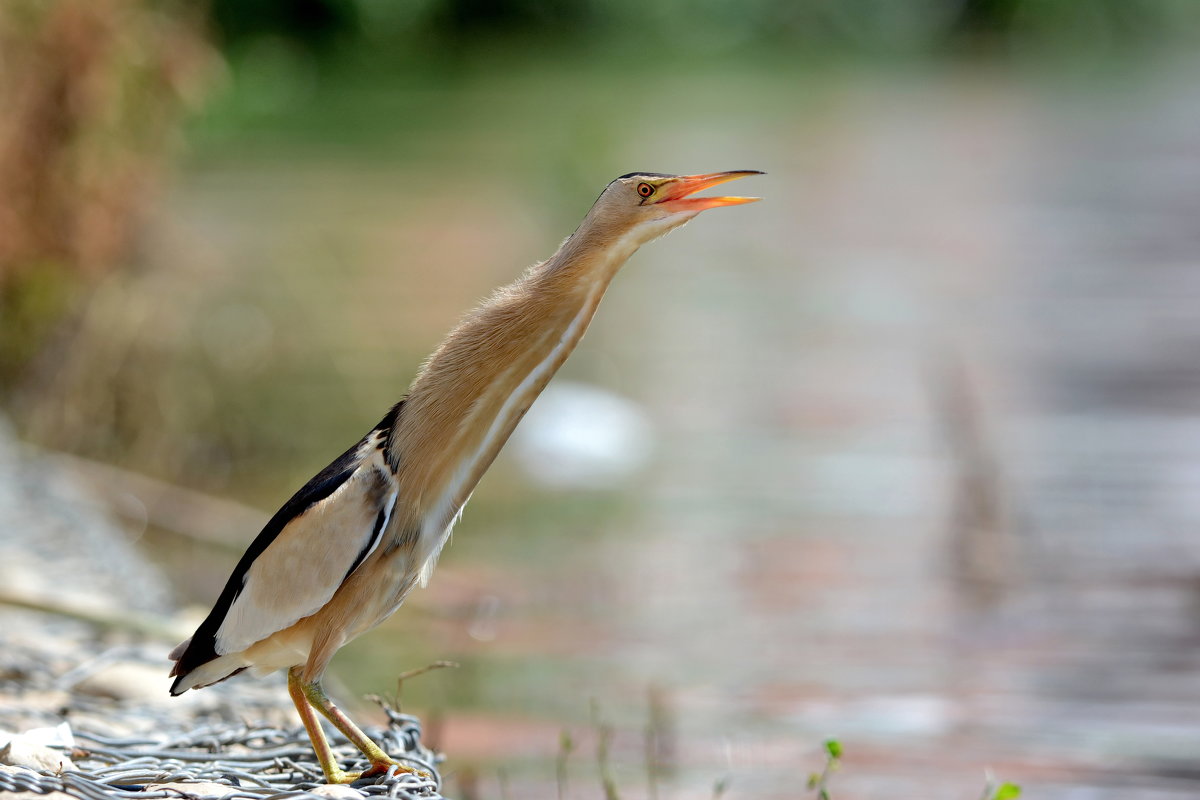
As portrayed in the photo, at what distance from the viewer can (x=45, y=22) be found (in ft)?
19.5

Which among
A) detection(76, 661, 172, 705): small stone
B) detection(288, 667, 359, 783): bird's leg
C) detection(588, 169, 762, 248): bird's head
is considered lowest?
detection(288, 667, 359, 783): bird's leg

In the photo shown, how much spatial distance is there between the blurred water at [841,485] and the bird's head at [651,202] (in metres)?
1.90

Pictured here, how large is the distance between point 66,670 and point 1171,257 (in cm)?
885

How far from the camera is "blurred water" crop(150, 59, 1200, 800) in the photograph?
421 cm

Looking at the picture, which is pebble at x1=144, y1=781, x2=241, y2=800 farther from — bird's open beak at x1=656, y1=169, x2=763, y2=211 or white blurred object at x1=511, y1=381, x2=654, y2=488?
white blurred object at x1=511, y1=381, x2=654, y2=488

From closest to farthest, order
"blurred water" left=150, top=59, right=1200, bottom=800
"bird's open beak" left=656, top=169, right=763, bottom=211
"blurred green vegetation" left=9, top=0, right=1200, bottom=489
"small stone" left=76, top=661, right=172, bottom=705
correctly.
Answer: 1. "bird's open beak" left=656, top=169, right=763, bottom=211
2. "small stone" left=76, top=661, right=172, bottom=705
3. "blurred water" left=150, top=59, right=1200, bottom=800
4. "blurred green vegetation" left=9, top=0, right=1200, bottom=489

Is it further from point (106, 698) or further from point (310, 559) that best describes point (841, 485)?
point (310, 559)

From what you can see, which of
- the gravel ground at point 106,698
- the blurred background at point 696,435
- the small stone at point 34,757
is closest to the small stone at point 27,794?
the gravel ground at point 106,698

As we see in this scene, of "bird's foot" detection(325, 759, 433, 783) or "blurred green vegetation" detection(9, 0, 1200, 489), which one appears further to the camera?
"blurred green vegetation" detection(9, 0, 1200, 489)

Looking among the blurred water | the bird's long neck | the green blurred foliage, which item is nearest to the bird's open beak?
the bird's long neck

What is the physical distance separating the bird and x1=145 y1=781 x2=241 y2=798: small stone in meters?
0.12

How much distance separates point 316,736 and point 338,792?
3.3 inches

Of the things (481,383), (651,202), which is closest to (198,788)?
(481,383)

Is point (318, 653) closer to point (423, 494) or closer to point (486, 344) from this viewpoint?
point (423, 494)
